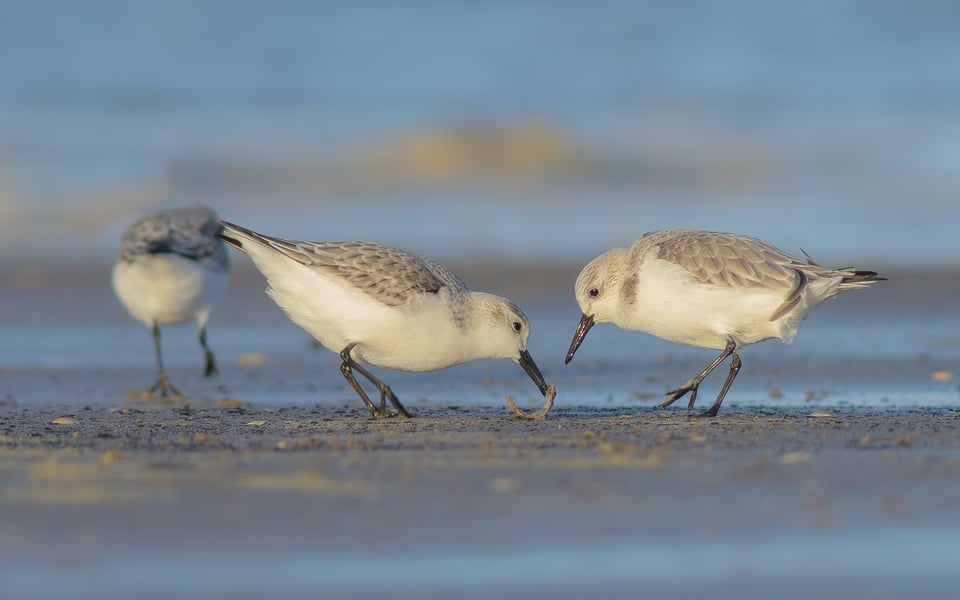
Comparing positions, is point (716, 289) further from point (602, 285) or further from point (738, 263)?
point (602, 285)

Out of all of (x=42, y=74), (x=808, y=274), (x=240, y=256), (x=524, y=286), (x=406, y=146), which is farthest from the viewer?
A: (x=42, y=74)

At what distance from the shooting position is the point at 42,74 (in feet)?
82.4

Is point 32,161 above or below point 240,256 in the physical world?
above

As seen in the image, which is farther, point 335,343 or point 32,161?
point 32,161

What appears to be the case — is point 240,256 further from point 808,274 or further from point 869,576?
point 869,576

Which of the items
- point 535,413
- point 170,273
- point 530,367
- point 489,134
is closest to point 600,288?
point 530,367

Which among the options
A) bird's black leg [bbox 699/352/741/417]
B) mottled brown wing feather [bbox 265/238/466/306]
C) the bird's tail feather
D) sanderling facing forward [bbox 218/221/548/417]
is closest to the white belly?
sanderling facing forward [bbox 218/221/548/417]

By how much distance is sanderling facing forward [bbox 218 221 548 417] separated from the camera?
7.67 metres

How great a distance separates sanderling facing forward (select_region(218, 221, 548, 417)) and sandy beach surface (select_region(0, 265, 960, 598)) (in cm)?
41

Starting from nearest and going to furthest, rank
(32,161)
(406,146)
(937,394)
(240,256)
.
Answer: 1. (937,394)
2. (240,256)
3. (32,161)
4. (406,146)

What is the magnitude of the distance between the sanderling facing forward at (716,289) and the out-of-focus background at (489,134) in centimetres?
755

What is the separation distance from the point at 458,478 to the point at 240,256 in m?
11.3

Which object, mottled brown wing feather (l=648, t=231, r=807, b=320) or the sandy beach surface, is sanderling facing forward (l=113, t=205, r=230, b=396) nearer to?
the sandy beach surface

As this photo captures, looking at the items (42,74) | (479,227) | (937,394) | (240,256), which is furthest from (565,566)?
(42,74)
